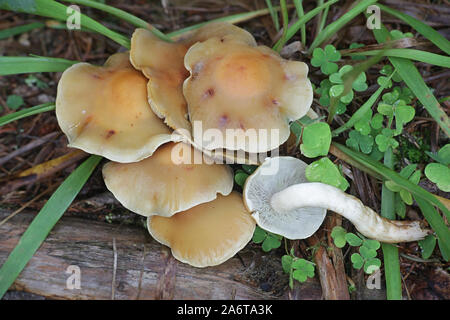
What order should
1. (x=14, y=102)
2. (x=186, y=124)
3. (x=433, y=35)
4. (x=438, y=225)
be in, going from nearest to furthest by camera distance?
1. (x=438, y=225)
2. (x=186, y=124)
3. (x=433, y=35)
4. (x=14, y=102)

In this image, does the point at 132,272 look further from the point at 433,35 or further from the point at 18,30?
the point at 433,35

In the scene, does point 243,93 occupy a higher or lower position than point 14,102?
higher

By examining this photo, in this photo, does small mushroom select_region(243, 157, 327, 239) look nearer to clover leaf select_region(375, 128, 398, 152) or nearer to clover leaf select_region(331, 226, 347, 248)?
clover leaf select_region(331, 226, 347, 248)

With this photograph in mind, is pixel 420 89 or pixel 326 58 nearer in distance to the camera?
pixel 420 89

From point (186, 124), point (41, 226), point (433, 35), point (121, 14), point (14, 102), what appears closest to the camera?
point (186, 124)

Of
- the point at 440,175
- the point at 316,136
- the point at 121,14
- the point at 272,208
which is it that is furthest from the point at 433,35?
the point at 121,14

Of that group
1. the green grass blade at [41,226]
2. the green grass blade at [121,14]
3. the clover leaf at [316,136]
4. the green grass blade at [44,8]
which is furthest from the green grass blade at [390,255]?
the green grass blade at [44,8]

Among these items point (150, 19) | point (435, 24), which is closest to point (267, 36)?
point (150, 19)

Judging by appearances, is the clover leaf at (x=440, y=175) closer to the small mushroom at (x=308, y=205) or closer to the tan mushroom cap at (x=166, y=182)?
the small mushroom at (x=308, y=205)

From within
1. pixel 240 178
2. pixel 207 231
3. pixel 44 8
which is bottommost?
pixel 207 231
